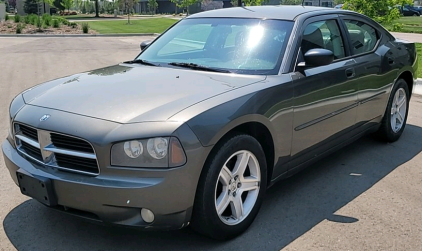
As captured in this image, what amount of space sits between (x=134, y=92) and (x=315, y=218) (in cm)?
179

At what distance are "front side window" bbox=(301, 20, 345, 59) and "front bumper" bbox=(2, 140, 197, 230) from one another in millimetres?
1956

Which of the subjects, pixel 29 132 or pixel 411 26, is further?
pixel 411 26

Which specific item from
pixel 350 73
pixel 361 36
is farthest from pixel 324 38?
pixel 361 36

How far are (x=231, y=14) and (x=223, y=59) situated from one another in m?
0.83

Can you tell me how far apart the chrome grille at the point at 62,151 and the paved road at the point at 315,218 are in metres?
0.60

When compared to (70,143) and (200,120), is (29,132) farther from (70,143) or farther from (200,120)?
(200,120)

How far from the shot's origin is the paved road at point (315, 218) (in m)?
3.36

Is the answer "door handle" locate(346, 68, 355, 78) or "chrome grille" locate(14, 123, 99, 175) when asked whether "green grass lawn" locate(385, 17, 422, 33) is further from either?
"chrome grille" locate(14, 123, 99, 175)

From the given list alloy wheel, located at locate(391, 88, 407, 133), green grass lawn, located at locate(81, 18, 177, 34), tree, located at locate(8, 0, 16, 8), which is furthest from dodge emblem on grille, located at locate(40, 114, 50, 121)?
tree, located at locate(8, 0, 16, 8)

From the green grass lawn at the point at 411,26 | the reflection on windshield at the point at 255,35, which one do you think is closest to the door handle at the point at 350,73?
the reflection on windshield at the point at 255,35

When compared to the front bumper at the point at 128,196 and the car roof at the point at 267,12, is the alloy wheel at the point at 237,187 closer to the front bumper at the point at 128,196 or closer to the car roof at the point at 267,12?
the front bumper at the point at 128,196

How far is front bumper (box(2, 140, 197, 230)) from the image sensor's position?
284cm

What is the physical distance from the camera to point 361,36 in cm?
520

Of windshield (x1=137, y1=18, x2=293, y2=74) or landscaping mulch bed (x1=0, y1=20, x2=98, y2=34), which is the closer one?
windshield (x1=137, y1=18, x2=293, y2=74)
